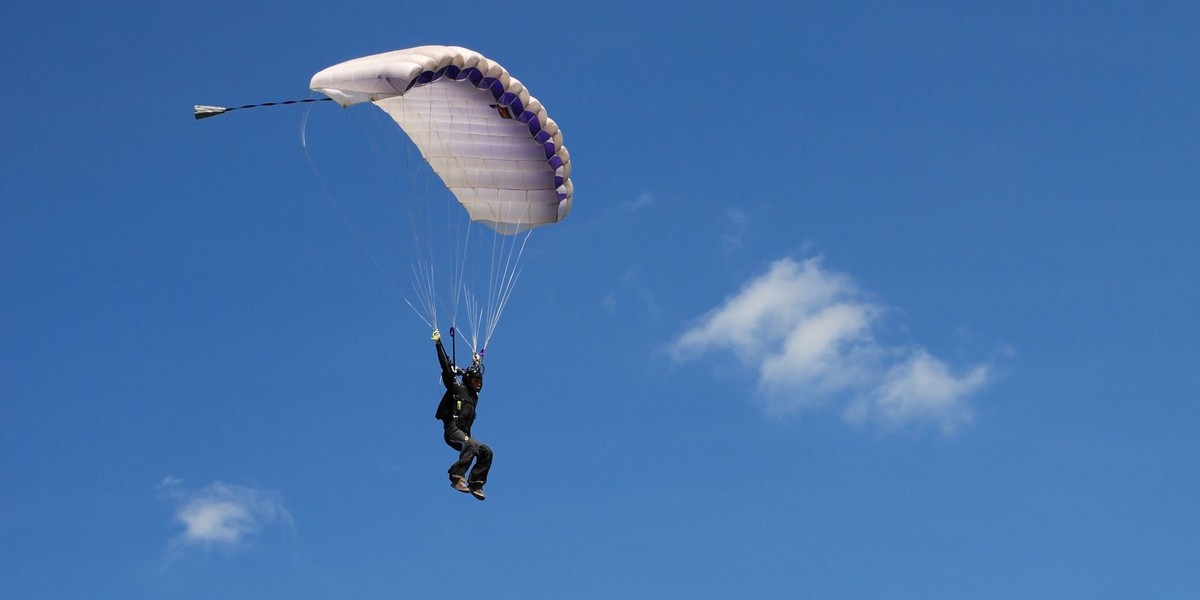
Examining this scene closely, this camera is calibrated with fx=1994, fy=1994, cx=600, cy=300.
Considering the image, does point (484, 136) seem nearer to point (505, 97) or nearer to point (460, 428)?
point (505, 97)

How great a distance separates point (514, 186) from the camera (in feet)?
111

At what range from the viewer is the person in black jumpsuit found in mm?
30516

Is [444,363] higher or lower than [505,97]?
lower

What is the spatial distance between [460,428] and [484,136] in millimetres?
5155

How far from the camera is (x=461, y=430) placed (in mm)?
30875

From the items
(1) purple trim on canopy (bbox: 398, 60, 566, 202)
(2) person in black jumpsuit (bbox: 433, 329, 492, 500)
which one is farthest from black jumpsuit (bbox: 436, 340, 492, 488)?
(1) purple trim on canopy (bbox: 398, 60, 566, 202)

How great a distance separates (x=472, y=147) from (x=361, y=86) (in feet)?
14.1

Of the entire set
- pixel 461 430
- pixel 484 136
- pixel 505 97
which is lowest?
pixel 461 430

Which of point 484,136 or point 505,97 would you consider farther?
point 484,136

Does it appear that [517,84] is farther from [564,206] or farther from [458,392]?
[458,392]

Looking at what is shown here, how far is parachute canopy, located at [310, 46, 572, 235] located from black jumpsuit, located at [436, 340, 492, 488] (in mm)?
4160

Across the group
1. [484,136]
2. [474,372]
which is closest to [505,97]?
[484,136]

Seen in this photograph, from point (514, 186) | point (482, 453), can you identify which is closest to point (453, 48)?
point (514, 186)

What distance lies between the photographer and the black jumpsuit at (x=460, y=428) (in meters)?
30.5
